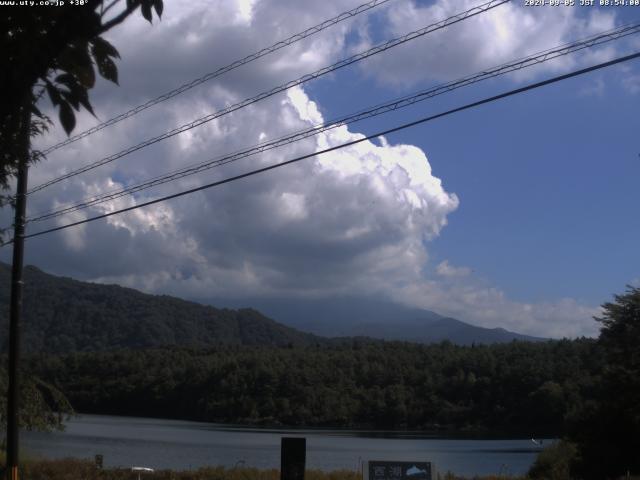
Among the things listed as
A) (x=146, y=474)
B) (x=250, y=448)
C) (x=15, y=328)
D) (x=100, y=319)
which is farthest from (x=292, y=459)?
(x=100, y=319)

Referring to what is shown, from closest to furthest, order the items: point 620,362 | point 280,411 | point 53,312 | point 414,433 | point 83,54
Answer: point 83,54, point 620,362, point 414,433, point 280,411, point 53,312

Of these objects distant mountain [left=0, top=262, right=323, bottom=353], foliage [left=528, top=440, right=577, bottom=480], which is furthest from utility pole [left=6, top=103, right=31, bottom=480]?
distant mountain [left=0, top=262, right=323, bottom=353]

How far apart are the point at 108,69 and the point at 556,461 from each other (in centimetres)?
3041

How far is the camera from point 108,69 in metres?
4.96

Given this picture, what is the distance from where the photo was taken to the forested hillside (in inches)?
2115

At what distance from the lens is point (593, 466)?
29859 mm

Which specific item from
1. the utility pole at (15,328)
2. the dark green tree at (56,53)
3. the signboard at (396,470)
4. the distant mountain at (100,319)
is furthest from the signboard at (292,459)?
the distant mountain at (100,319)

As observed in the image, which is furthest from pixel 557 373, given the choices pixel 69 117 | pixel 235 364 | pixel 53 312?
pixel 53 312

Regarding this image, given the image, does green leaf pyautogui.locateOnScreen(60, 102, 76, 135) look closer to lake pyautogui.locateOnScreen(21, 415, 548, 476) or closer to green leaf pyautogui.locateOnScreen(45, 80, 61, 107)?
green leaf pyautogui.locateOnScreen(45, 80, 61, 107)

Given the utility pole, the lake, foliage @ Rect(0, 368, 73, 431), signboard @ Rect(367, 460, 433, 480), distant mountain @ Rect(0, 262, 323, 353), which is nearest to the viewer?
signboard @ Rect(367, 460, 433, 480)

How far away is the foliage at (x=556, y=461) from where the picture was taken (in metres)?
29.9

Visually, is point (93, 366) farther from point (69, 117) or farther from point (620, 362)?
point (69, 117)

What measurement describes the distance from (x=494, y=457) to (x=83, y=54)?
137 feet

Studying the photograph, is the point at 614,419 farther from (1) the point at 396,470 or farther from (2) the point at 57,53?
(2) the point at 57,53
